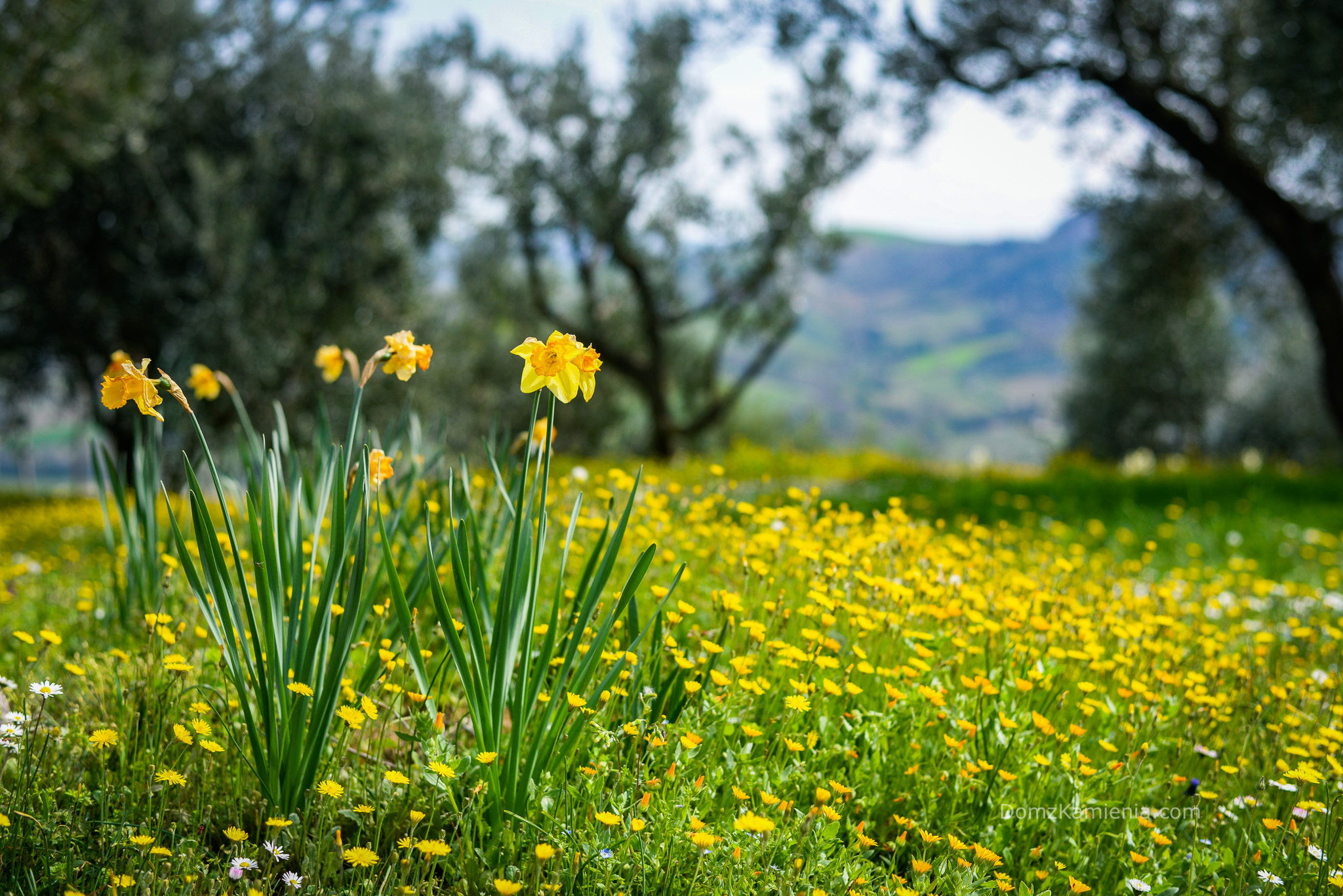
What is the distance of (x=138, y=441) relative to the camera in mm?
3182

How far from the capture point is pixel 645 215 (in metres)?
16.1

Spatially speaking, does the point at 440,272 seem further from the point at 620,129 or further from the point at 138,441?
the point at 138,441

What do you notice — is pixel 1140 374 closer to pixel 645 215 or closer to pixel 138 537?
pixel 645 215

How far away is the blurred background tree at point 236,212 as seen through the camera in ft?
32.9

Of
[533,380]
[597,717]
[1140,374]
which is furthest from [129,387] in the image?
[1140,374]

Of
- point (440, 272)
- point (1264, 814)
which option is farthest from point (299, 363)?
point (1264, 814)

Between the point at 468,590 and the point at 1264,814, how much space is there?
263 cm

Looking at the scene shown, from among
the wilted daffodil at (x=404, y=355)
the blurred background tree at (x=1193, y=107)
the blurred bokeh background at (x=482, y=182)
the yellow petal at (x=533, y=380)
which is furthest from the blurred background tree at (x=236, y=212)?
the yellow petal at (x=533, y=380)

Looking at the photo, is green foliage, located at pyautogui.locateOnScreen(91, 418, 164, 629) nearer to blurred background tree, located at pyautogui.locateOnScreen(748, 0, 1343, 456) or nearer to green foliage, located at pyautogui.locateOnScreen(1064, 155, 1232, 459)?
blurred background tree, located at pyautogui.locateOnScreen(748, 0, 1343, 456)

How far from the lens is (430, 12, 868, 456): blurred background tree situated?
15.1 m

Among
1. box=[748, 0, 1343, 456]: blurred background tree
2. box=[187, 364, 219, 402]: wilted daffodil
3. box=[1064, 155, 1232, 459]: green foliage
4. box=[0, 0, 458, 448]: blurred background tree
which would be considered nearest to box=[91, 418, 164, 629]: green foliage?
box=[187, 364, 219, 402]: wilted daffodil

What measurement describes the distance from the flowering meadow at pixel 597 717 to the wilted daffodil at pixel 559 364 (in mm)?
11

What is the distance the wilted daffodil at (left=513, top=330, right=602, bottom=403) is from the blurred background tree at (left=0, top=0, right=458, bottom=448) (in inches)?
361

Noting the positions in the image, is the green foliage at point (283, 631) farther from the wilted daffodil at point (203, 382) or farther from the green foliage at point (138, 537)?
the wilted daffodil at point (203, 382)
